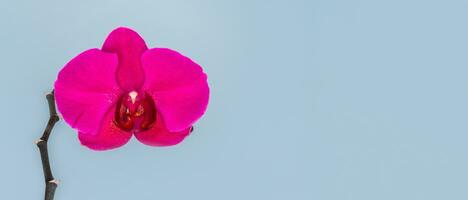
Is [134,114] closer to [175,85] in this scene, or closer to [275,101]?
[175,85]

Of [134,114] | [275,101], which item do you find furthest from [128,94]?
[275,101]

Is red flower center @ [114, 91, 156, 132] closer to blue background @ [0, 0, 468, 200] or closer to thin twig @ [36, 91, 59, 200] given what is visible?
thin twig @ [36, 91, 59, 200]

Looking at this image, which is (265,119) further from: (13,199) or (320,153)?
(13,199)

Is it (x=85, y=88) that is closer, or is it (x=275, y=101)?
(x=85, y=88)

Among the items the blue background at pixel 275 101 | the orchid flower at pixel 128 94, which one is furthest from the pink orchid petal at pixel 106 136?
the blue background at pixel 275 101

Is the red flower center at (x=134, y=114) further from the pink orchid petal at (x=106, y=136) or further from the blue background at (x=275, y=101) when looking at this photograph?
the blue background at (x=275, y=101)

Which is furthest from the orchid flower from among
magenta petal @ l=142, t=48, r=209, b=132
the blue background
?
the blue background
